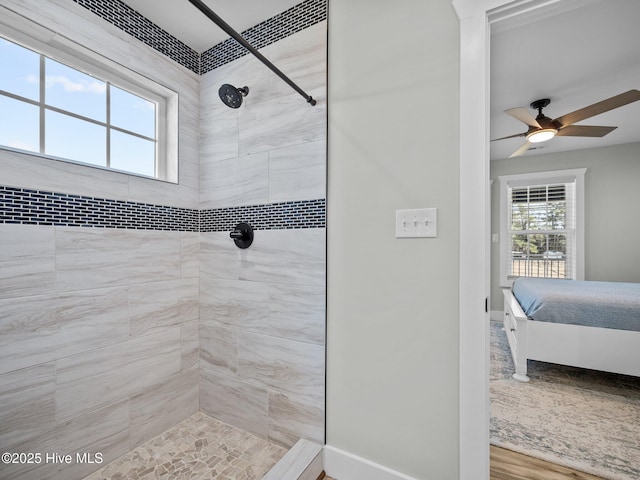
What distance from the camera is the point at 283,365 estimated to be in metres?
1.69

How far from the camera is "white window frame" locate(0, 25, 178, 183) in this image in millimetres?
1397

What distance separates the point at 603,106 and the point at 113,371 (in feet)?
11.9

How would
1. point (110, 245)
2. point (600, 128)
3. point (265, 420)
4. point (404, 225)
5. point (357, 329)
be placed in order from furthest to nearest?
1. point (600, 128)
2. point (265, 420)
3. point (110, 245)
4. point (357, 329)
5. point (404, 225)

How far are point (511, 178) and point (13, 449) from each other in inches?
219

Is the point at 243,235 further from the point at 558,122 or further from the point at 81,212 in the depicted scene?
the point at 558,122

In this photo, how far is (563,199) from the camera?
4.31m

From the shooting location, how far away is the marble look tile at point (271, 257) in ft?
5.25

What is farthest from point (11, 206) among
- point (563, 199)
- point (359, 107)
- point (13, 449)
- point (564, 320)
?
point (563, 199)

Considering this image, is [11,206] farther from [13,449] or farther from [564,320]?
[564,320]

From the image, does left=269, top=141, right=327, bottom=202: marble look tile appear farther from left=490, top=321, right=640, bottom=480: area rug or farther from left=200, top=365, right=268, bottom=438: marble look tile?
left=490, top=321, right=640, bottom=480: area rug

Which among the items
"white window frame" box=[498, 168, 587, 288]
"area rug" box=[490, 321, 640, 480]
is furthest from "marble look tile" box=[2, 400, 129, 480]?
"white window frame" box=[498, 168, 587, 288]

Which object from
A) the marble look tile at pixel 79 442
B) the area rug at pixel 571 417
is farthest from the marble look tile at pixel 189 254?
the area rug at pixel 571 417

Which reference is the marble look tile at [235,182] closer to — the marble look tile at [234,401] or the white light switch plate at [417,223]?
the white light switch plate at [417,223]

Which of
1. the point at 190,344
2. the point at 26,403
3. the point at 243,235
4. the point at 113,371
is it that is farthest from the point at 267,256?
the point at 26,403
